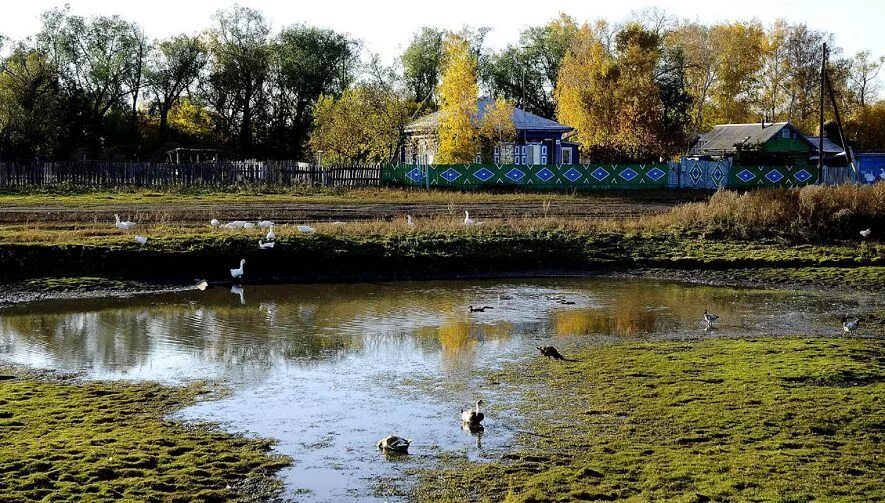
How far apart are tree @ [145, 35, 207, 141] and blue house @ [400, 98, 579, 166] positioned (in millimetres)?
19694

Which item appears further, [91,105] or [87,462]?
[91,105]

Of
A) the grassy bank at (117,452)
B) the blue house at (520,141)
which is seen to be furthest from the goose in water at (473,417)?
the blue house at (520,141)

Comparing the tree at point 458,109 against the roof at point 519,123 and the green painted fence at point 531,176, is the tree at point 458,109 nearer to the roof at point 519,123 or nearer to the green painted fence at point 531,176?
the roof at point 519,123

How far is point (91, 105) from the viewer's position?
78.3m

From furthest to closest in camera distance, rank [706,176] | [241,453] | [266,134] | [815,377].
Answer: [266,134], [706,176], [815,377], [241,453]

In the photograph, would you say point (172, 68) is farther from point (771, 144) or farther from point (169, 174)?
point (771, 144)

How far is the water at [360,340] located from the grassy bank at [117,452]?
22.9 inches

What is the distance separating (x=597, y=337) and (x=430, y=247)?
1377 centimetres

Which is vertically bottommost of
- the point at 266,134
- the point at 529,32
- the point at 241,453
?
the point at 241,453

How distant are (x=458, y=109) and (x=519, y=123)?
22.2ft

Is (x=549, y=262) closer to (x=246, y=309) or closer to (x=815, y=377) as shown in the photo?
(x=246, y=309)

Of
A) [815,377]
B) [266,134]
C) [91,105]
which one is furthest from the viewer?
[266,134]

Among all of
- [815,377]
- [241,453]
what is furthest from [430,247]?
[241,453]

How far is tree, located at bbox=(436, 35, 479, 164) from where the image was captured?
65.8 meters
